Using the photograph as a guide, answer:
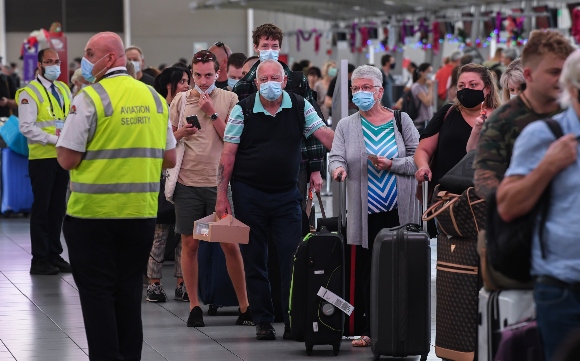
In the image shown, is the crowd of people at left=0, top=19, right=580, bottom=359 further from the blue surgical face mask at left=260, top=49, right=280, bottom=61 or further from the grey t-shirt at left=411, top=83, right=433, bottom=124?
the grey t-shirt at left=411, top=83, right=433, bottom=124

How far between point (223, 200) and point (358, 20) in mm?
25013

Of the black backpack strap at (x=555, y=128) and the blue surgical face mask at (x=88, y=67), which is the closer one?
the black backpack strap at (x=555, y=128)

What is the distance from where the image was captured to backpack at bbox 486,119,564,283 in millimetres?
3338

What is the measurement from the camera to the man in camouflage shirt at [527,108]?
11.8 ft

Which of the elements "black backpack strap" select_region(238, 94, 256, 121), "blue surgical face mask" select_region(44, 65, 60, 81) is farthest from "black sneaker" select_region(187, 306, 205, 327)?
"blue surgical face mask" select_region(44, 65, 60, 81)

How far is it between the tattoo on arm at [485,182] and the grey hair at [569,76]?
0.40m

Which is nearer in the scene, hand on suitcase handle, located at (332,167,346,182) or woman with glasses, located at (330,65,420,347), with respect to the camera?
hand on suitcase handle, located at (332,167,346,182)

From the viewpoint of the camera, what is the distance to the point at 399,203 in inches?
247

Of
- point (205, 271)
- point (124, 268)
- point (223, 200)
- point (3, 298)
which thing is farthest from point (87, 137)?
point (3, 298)

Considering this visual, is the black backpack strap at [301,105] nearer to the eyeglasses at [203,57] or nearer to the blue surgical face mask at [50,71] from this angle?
the eyeglasses at [203,57]

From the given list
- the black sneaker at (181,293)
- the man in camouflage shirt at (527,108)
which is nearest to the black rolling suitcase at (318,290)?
the black sneaker at (181,293)

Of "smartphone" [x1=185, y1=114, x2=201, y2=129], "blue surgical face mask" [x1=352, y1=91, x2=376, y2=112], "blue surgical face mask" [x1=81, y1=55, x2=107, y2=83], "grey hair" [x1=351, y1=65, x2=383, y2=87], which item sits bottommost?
"smartphone" [x1=185, y1=114, x2=201, y2=129]

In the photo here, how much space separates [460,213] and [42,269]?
4.98 m

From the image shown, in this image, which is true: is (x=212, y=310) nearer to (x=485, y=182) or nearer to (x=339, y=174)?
(x=339, y=174)
